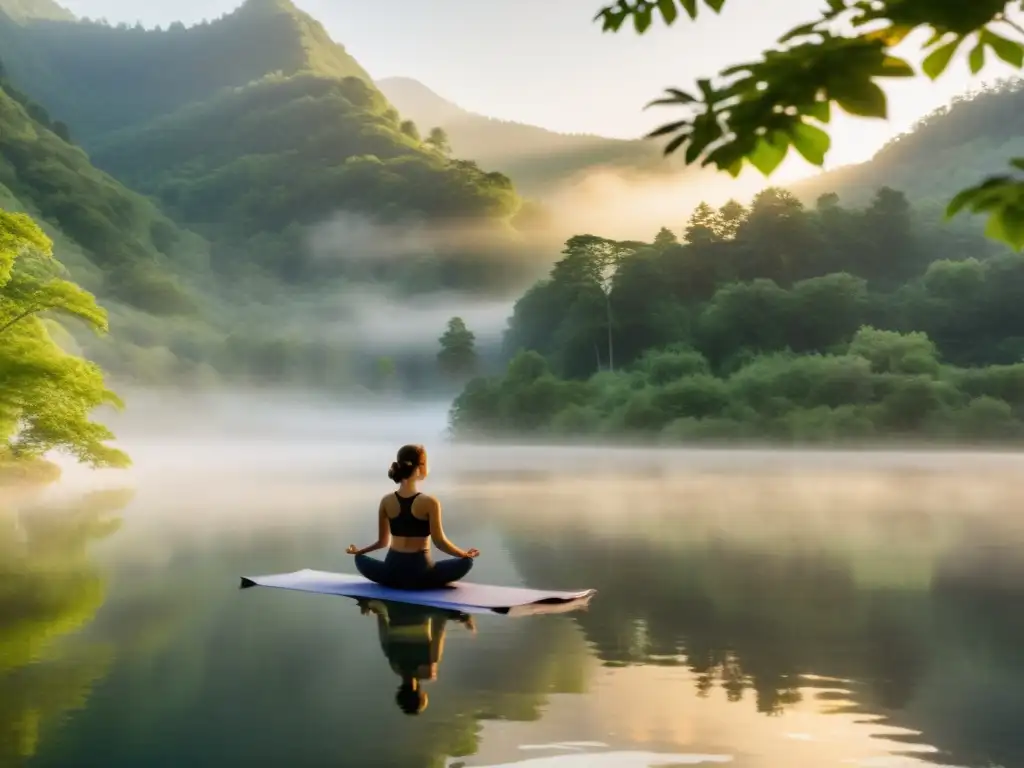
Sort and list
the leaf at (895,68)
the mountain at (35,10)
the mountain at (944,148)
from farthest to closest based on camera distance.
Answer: the mountain at (35,10)
the mountain at (944,148)
the leaf at (895,68)

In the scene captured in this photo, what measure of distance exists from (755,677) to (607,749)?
1.43 m

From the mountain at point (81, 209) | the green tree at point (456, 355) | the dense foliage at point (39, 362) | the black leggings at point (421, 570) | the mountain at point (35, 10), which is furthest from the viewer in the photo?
the mountain at point (35, 10)

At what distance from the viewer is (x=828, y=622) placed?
22.5ft

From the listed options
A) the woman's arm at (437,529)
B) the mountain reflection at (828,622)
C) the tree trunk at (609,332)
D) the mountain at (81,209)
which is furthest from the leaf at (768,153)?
the mountain at (81,209)

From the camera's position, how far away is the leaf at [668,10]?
8.06 feet

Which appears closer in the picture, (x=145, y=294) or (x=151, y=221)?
(x=145, y=294)

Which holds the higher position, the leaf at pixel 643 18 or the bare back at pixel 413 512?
the leaf at pixel 643 18

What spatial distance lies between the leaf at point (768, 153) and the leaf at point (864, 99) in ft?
0.40

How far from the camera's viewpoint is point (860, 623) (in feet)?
22.5

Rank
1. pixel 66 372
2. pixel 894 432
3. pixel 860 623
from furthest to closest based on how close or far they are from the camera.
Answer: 1. pixel 894 432
2. pixel 66 372
3. pixel 860 623

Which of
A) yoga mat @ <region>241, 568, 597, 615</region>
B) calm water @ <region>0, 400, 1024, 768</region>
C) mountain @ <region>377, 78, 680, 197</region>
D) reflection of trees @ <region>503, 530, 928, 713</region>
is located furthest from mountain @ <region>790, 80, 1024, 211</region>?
yoga mat @ <region>241, 568, 597, 615</region>

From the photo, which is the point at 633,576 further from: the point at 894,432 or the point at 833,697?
the point at 894,432

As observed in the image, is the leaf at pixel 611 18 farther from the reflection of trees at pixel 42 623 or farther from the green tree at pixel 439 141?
the green tree at pixel 439 141

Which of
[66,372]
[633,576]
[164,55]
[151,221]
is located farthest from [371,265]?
[633,576]
